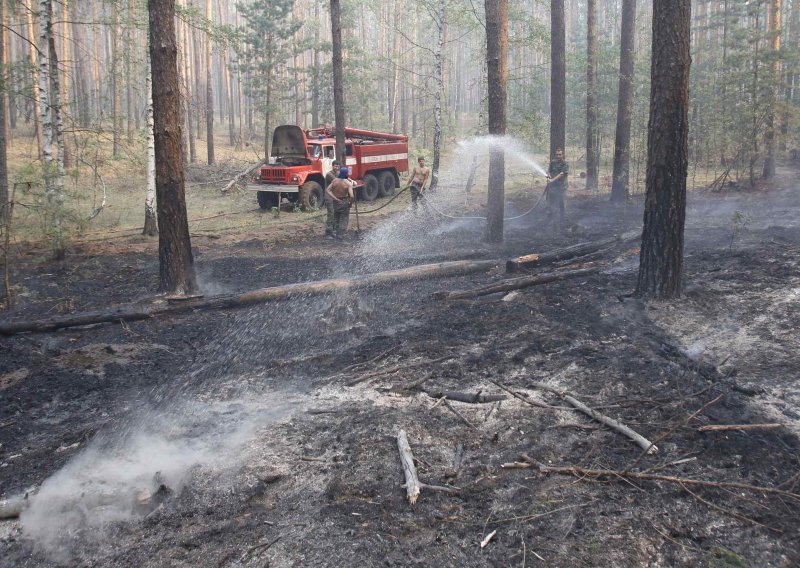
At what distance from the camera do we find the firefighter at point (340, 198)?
1448 centimetres

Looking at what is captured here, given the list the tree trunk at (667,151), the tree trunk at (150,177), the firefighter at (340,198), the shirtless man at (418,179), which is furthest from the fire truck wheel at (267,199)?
the tree trunk at (667,151)

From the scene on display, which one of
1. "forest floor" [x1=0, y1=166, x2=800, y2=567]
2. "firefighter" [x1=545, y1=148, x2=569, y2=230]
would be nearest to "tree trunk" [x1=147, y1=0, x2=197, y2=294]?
"forest floor" [x1=0, y1=166, x2=800, y2=567]

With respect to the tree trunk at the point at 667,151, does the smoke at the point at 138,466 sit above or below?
below

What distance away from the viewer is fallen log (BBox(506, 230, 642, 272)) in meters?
10.6

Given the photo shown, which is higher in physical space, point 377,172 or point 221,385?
point 377,172

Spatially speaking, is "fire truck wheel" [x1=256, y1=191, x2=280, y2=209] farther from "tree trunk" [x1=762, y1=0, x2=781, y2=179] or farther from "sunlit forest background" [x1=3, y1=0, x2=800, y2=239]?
"tree trunk" [x1=762, y1=0, x2=781, y2=179]

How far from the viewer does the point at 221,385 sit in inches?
267

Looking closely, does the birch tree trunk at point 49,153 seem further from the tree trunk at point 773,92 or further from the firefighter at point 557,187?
the tree trunk at point 773,92

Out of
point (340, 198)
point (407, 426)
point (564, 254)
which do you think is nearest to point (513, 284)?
point (564, 254)

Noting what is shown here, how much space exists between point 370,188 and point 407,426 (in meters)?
17.9

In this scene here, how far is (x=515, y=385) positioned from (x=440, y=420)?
109 centimetres

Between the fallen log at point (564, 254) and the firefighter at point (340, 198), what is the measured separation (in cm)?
525

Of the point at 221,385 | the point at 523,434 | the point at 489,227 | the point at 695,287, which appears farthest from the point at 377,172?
the point at 523,434

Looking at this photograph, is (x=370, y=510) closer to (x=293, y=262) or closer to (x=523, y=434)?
(x=523, y=434)
